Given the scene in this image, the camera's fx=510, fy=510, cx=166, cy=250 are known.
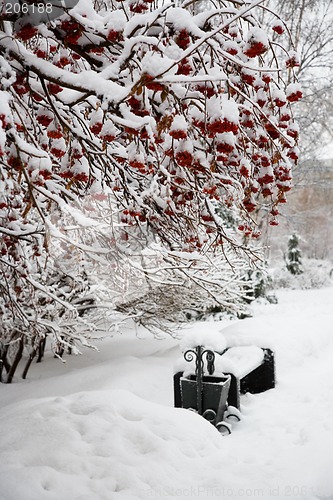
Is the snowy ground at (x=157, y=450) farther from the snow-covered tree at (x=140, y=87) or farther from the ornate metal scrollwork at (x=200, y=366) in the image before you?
the snow-covered tree at (x=140, y=87)

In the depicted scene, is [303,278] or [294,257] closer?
[303,278]

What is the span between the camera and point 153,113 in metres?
3.16

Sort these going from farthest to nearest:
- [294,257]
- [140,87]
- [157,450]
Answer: [294,257], [157,450], [140,87]

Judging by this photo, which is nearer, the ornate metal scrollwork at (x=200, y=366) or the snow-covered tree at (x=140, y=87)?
the snow-covered tree at (x=140, y=87)

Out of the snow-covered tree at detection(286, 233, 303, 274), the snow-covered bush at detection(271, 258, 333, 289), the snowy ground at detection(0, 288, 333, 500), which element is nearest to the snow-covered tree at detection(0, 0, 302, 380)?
the snowy ground at detection(0, 288, 333, 500)

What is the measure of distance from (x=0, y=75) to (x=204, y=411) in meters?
4.55

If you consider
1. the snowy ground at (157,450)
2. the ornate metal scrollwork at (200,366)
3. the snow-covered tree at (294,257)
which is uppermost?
the snow-covered tree at (294,257)

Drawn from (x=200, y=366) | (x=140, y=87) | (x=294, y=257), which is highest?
(x=140, y=87)

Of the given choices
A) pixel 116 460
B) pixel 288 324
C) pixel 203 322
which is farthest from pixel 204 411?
pixel 203 322

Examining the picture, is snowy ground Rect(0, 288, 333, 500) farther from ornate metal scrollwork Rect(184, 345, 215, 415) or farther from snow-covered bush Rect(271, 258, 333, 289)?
snow-covered bush Rect(271, 258, 333, 289)

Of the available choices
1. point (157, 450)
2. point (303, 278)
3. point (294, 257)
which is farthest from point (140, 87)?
point (294, 257)

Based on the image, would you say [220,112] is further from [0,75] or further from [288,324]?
[288,324]

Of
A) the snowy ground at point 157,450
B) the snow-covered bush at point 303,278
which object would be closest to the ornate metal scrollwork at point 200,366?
the snowy ground at point 157,450

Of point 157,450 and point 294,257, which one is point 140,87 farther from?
point 294,257
